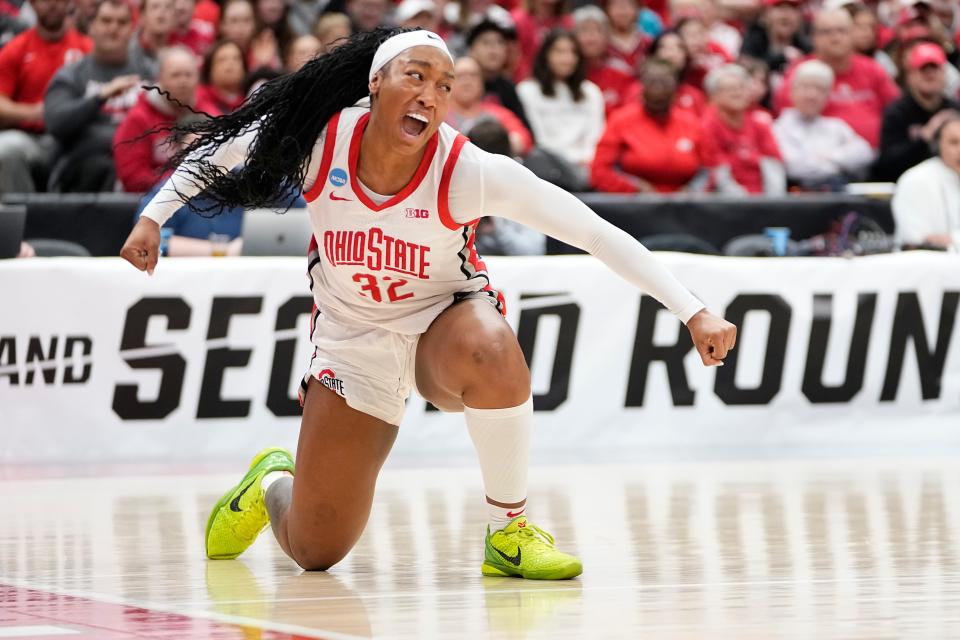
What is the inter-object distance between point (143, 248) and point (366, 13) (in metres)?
8.04

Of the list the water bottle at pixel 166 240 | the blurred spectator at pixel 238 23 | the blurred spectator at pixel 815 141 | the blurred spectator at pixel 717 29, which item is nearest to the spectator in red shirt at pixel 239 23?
the blurred spectator at pixel 238 23

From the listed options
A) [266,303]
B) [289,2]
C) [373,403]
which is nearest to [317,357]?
[373,403]

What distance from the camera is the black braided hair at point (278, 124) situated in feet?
15.8

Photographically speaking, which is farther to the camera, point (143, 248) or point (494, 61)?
point (494, 61)

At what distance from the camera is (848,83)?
517 inches

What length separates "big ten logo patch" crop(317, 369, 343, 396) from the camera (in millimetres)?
4902

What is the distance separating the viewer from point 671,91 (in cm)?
1155

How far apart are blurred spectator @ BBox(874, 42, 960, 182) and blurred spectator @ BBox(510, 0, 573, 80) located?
269 cm

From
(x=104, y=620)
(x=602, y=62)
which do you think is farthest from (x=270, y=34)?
(x=104, y=620)

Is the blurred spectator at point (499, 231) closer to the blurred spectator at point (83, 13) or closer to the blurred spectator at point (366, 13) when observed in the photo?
the blurred spectator at point (366, 13)

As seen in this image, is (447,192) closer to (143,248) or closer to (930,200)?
(143,248)

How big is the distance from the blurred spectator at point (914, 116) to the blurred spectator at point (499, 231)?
3510 mm

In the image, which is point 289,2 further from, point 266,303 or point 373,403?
point 373,403

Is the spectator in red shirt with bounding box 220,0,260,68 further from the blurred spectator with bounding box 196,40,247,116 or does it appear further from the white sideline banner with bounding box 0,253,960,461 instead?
the white sideline banner with bounding box 0,253,960,461
